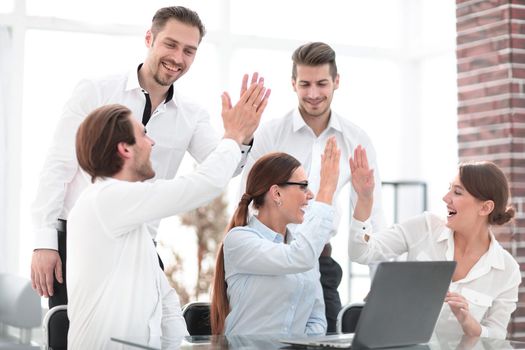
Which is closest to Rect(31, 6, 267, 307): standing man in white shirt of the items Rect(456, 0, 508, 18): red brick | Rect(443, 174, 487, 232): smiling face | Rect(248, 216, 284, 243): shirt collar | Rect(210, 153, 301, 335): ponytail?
Rect(210, 153, 301, 335): ponytail

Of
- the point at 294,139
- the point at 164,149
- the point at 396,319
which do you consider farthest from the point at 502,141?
the point at 396,319

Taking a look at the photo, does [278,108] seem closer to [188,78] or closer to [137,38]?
[188,78]

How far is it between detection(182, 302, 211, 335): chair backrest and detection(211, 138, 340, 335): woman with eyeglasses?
0.09m

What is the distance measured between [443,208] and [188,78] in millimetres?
2288

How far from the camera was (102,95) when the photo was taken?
2943 millimetres

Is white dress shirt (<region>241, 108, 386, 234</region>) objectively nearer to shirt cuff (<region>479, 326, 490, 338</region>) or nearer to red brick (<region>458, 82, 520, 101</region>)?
shirt cuff (<region>479, 326, 490, 338</region>)

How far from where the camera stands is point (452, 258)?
2.98 meters

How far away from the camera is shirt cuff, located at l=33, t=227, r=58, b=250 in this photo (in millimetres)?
2734

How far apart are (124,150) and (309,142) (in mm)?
1327

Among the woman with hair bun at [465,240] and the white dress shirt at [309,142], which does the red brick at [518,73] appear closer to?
the white dress shirt at [309,142]

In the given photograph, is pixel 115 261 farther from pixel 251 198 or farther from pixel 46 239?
pixel 251 198

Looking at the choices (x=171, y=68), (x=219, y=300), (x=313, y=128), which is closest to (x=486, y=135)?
(x=313, y=128)

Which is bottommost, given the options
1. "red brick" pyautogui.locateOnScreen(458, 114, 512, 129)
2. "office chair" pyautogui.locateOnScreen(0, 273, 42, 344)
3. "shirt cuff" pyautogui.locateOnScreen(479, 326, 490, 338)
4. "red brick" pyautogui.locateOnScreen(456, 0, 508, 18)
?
"office chair" pyautogui.locateOnScreen(0, 273, 42, 344)

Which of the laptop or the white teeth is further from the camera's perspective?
the white teeth
